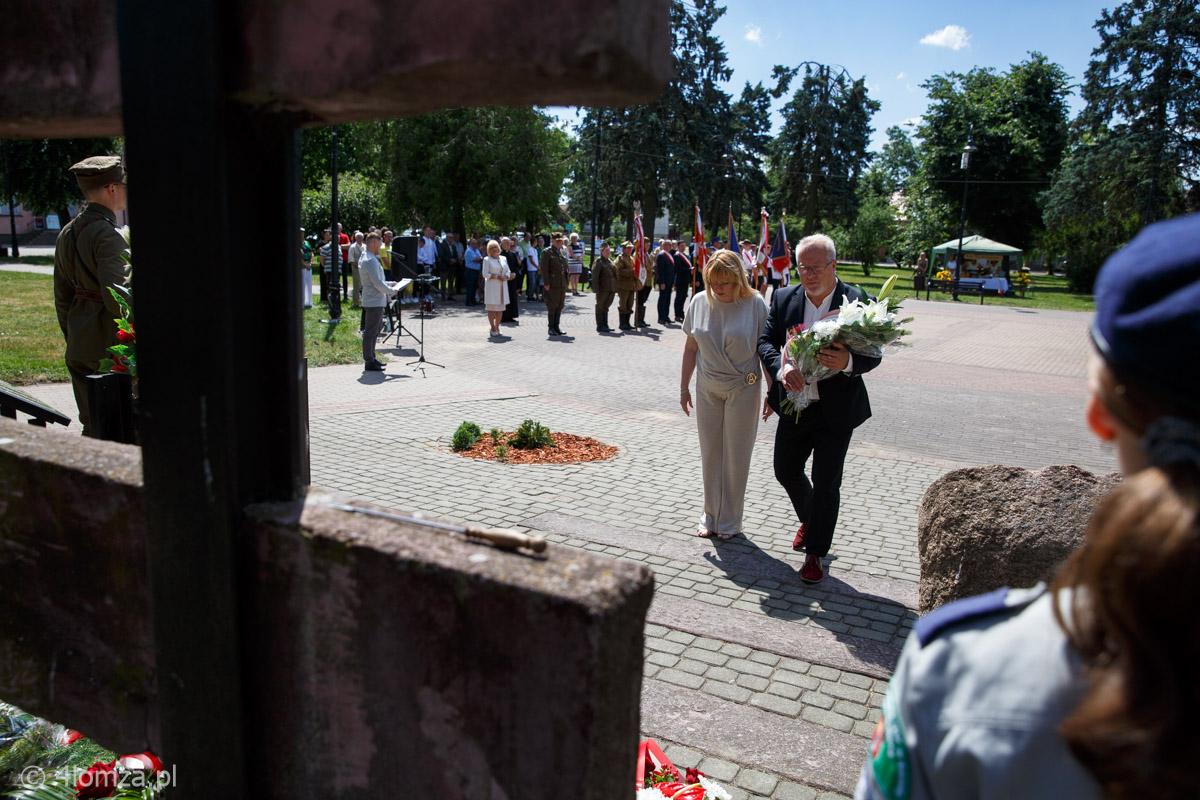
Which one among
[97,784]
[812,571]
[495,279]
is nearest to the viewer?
[97,784]

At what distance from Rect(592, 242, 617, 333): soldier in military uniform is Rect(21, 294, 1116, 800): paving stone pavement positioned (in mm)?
3158

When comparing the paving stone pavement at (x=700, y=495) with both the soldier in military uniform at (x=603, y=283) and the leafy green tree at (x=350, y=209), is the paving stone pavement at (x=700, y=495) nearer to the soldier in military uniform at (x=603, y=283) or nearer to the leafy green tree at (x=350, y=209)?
the soldier in military uniform at (x=603, y=283)

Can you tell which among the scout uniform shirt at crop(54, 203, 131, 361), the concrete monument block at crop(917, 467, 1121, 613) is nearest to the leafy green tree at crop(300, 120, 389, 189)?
the scout uniform shirt at crop(54, 203, 131, 361)

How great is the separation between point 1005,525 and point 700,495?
3.36 m

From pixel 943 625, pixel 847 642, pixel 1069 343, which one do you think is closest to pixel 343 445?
pixel 847 642

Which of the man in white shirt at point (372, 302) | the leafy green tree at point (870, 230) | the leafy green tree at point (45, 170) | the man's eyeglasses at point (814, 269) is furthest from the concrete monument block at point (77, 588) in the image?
the leafy green tree at point (870, 230)

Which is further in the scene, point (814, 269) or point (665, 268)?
point (665, 268)

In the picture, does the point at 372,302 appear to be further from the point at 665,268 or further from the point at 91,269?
the point at 665,268

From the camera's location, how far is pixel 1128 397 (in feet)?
3.40

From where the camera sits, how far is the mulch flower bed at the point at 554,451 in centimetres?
821

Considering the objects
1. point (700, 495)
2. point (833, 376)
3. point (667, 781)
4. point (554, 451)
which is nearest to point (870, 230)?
point (554, 451)

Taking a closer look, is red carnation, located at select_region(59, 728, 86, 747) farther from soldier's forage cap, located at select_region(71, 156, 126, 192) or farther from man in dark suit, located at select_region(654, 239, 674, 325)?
man in dark suit, located at select_region(654, 239, 674, 325)

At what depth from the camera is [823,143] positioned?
5128cm

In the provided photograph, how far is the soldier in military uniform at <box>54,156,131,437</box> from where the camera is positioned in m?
4.98
